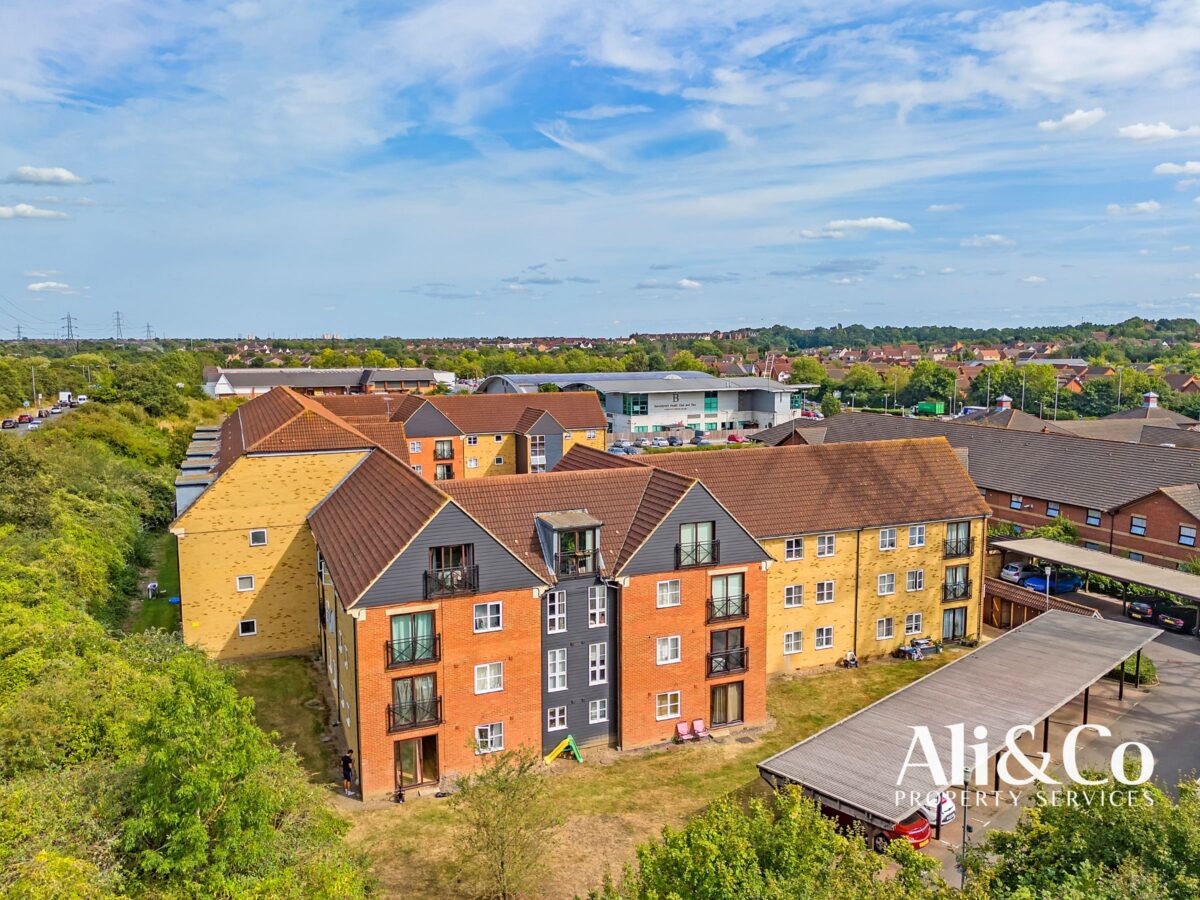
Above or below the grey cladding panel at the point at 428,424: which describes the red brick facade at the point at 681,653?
below

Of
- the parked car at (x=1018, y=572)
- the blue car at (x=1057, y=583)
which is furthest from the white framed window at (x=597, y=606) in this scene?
the parked car at (x=1018, y=572)

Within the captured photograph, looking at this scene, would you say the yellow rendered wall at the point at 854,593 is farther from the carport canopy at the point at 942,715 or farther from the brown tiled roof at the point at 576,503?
the brown tiled roof at the point at 576,503

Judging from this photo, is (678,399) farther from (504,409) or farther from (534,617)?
(534,617)

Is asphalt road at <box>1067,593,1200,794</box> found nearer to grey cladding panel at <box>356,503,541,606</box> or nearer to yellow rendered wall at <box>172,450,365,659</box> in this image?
grey cladding panel at <box>356,503,541,606</box>

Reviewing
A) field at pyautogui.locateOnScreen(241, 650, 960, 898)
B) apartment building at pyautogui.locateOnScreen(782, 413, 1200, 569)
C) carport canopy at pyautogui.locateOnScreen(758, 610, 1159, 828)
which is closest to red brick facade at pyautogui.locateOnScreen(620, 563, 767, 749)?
field at pyautogui.locateOnScreen(241, 650, 960, 898)

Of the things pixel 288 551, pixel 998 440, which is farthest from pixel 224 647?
pixel 998 440

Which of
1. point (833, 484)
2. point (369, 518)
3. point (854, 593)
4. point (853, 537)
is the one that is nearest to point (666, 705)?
point (854, 593)
